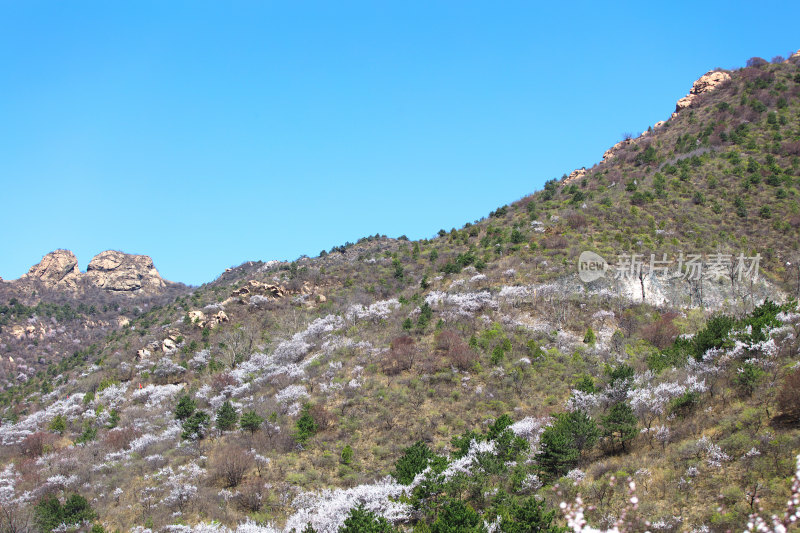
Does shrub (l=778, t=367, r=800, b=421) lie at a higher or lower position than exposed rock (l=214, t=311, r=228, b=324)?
lower

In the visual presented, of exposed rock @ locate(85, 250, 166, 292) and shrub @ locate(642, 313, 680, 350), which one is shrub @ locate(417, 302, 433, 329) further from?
exposed rock @ locate(85, 250, 166, 292)

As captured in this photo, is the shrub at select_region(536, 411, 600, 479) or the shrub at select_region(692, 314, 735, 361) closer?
the shrub at select_region(536, 411, 600, 479)

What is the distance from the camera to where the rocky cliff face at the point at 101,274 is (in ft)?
324

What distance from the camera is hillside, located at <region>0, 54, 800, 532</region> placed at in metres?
16.6

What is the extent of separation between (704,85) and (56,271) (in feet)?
396

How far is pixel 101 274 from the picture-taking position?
10538 cm

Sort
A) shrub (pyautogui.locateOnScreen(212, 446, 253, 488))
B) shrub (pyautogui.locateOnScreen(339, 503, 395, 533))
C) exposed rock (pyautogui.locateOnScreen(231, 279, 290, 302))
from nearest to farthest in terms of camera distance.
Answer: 1. shrub (pyautogui.locateOnScreen(339, 503, 395, 533))
2. shrub (pyautogui.locateOnScreen(212, 446, 253, 488))
3. exposed rock (pyautogui.locateOnScreen(231, 279, 290, 302))

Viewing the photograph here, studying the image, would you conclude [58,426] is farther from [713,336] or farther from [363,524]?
[713,336]

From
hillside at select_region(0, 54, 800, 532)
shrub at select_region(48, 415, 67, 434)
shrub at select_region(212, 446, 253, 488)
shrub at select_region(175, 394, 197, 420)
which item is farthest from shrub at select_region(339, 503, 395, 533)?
shrub at select_region(48, 415, 67, 434)

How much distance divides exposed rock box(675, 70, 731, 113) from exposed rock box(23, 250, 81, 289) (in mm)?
112252

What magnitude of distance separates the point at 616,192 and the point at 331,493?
132 ft

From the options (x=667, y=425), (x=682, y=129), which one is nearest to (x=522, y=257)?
(x=667, y=425)

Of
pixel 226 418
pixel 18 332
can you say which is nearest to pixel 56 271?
pixel 18 332

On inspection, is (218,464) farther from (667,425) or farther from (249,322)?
(249,322)
